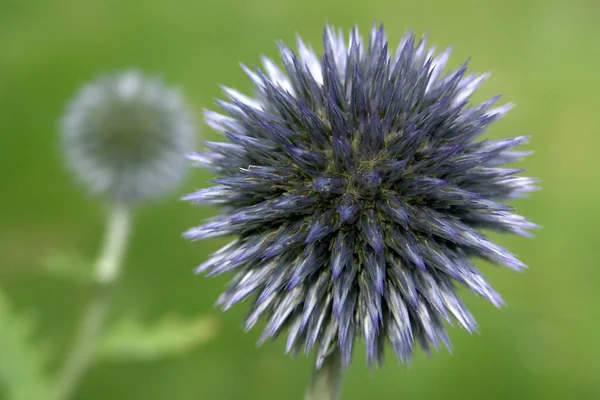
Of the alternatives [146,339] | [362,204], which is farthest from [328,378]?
[146,339]

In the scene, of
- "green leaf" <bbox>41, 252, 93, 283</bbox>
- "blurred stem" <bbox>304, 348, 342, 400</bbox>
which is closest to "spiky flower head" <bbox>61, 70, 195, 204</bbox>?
"green leaf" <bbox>41, 252, 93, 283</bbox>

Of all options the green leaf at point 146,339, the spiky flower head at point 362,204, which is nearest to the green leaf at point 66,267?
the green leaf at point 146,339

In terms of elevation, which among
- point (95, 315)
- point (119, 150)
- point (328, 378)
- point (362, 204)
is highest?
point (119, 150)

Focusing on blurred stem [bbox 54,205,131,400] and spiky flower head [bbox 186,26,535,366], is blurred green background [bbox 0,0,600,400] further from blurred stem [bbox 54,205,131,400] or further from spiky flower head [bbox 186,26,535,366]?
spiky flower head [bbox 186,26,535,366]

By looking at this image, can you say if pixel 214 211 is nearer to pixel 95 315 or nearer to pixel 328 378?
pixel 95 315

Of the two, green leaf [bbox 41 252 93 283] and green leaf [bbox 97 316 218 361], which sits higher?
green leaf [bbox 41 252 93 283]

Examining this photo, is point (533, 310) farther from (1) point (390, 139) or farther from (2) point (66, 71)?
(2) point (66, 71)

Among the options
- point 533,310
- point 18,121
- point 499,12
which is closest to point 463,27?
point 499,12
